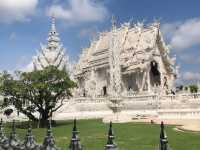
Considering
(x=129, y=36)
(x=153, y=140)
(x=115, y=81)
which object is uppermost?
(x=129, y=36)

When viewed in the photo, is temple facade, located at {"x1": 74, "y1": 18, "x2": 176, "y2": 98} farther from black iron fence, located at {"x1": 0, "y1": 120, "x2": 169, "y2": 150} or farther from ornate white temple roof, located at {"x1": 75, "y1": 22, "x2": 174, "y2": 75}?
black iron fence, located at {"x1": 0, "y1": 120, "x2": 169, "y2": 150}

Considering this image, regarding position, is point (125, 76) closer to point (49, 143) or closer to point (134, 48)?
point (134, 48)

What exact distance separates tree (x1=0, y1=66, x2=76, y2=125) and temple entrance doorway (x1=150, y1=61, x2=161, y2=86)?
92.5ft

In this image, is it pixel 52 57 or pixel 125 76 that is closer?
pixel 125 76

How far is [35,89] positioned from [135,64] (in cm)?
2878

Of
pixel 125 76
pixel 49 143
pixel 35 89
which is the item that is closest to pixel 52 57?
pixel 125 76

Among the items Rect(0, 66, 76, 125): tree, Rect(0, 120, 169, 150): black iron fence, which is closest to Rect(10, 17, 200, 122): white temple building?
Rect(0, 66, 76, 125): tree

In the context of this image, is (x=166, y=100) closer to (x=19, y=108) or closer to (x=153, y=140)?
(x=19, y=108)

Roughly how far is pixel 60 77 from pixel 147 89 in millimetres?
25688

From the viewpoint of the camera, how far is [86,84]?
64.2 meters

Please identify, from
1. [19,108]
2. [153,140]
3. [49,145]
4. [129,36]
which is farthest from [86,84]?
[49,145]

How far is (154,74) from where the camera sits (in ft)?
194

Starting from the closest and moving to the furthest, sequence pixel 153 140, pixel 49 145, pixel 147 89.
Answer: pixel 49 145 → pixel 153 140 → pixel 147 89

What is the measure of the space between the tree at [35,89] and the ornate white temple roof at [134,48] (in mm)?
22260
